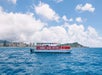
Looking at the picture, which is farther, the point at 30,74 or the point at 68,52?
the point at 68,52

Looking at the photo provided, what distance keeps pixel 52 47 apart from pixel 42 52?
598 centimetres

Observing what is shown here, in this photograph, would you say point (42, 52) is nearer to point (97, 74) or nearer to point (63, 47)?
point (63, 47)

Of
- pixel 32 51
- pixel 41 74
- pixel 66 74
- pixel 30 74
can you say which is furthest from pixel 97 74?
pixel 32 51

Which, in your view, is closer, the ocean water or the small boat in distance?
the ocean water

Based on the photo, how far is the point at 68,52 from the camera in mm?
92000

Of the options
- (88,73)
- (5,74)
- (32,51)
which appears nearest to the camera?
(5,74)

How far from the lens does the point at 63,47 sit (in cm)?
8888

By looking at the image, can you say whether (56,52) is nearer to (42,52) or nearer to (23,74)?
(42,52)

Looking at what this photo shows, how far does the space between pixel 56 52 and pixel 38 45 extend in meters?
10.3

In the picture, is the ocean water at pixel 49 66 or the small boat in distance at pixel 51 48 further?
the small boat in distance at pixel 51 48

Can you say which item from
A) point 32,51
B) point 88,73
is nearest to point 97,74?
point 88,73

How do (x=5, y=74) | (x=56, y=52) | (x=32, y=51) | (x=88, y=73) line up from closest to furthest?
(x=5, y=74) < (x=88, y=73) < (x=56, y=52) < (x=32, y=51)

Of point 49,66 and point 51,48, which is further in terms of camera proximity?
point 51,48

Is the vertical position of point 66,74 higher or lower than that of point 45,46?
lower
